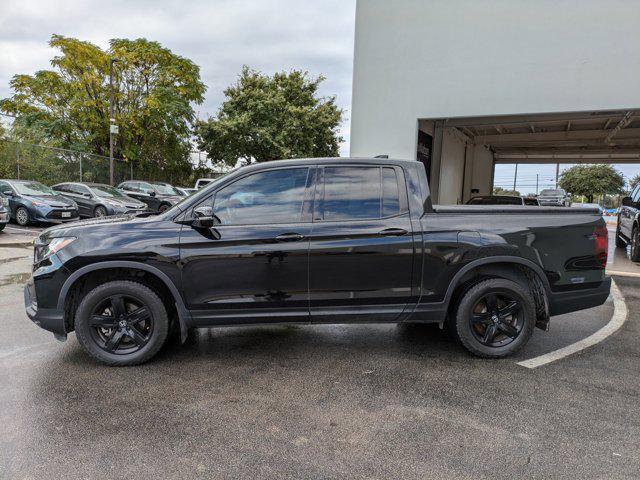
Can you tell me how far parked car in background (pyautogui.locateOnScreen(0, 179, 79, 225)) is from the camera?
43.8 ft

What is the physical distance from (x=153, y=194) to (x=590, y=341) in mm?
18236

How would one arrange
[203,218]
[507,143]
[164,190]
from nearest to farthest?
[203,218], [164,190], [507,143]

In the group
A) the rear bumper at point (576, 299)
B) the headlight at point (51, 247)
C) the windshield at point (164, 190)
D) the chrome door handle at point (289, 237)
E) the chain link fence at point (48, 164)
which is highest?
the chain link fence at point (48, 164)

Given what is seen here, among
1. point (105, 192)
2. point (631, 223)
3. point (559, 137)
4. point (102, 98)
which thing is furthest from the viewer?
point (102, 98)

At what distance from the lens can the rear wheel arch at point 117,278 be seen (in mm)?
3679

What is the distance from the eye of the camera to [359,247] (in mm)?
3789

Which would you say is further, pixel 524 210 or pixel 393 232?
pixel 524 210

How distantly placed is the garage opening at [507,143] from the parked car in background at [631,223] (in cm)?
216

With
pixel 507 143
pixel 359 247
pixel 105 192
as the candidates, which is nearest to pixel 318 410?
pixel 359 247

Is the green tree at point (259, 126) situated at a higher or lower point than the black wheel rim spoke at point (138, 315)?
higher

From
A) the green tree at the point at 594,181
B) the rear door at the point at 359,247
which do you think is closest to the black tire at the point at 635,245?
the rear door at the point at 359,247

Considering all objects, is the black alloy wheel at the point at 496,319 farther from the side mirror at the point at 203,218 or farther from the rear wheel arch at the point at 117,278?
the rear wheel arch at the point at 117,278

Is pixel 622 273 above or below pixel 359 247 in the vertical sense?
below

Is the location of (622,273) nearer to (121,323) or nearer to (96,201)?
(121,323)
